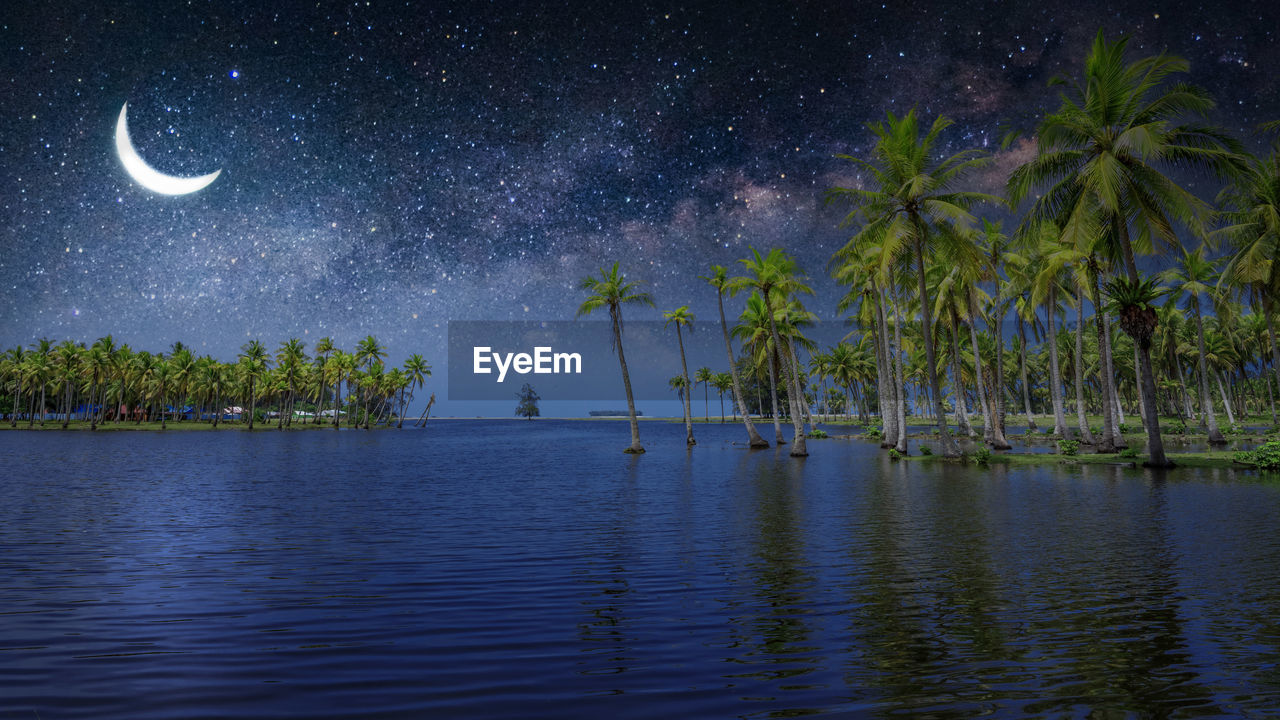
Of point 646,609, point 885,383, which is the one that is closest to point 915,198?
point 885,383

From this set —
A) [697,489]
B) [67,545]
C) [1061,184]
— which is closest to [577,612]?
[67,545]

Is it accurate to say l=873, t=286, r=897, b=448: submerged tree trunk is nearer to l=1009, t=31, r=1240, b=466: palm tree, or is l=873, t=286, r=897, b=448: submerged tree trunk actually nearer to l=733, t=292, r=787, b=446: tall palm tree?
l=733, t=292, r=787, b=446: tall palm tree

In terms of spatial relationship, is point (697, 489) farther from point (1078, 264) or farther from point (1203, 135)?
point (1078, 264)

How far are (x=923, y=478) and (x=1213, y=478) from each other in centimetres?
977

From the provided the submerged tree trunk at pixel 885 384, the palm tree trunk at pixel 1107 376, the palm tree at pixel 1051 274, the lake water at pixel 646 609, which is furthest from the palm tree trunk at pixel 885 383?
the lake water at pixel 646 609

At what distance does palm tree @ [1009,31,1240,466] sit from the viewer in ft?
88.2

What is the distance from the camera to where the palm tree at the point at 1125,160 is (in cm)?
2688

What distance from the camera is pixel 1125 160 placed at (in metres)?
28.9

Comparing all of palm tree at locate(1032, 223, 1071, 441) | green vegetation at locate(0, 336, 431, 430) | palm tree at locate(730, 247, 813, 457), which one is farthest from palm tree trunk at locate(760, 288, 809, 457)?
green vegetation at locate(0, 336, 431, 430)

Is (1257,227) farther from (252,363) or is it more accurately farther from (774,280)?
(252,363)

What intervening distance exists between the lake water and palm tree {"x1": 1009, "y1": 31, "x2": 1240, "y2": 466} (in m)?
14.1

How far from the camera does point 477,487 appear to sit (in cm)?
2575

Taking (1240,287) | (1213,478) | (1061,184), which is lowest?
(1213,478)

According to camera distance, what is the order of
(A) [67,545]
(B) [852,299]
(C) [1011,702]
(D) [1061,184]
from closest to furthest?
(C) [1011,702], (A) [67,545], (D) [1061,184], (B) [852,299]
